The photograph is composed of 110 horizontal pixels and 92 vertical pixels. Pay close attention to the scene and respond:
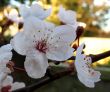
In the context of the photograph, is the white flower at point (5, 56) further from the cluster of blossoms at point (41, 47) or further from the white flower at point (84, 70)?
the white flower at point (84, 70)

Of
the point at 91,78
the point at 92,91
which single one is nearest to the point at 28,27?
the point at 91,78

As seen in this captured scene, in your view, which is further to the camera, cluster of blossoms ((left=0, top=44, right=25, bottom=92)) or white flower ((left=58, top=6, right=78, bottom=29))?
white flower ((left=58, top=6, right=78, bottom=29))

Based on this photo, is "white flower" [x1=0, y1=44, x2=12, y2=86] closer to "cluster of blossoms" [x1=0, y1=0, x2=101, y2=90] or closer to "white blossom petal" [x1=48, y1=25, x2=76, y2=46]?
"cluster of blossoms" [x1=0, y1=0, x2=101, y2=90]

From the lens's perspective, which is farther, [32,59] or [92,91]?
[92,91]

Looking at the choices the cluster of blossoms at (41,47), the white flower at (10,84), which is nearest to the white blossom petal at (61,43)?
the cluster of blossoms at (41,47)

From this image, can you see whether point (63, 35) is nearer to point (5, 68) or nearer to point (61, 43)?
point (61, 43)

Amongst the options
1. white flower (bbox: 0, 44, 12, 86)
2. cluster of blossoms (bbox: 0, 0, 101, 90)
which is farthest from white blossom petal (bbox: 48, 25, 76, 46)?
white flower (bbox: 0, 44, 12, 86)

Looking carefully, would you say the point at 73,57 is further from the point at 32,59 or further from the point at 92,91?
the point at 92,91

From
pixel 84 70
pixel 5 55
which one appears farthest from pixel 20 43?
pixel 84 70
